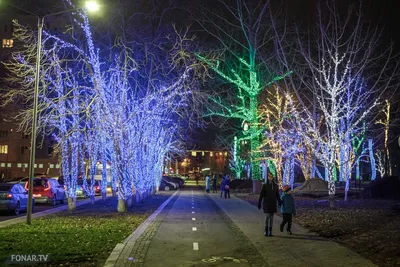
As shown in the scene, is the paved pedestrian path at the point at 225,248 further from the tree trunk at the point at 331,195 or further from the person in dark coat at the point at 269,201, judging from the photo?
the tree trunk at the point at 331,195

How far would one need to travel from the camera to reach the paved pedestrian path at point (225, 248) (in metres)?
9.72

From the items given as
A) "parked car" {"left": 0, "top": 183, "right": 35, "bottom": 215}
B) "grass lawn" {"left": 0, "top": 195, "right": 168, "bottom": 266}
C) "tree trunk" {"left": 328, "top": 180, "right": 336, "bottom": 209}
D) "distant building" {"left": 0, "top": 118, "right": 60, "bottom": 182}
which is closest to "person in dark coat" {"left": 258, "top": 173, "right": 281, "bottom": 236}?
"grass lawn" {"left": 0, "top": 195, "right": 168, "bottom": 266}

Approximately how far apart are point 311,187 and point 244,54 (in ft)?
37.2

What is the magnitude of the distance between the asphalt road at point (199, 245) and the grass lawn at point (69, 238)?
1075mm

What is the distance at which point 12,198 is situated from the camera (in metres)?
21.0

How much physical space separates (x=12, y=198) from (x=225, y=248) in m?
13.0

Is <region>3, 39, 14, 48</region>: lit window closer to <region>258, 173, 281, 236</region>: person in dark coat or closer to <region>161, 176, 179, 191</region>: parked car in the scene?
<region>161, 176, 179, 191</region>: parked car

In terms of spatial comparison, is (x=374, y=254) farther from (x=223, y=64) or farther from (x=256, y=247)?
(x=223, y=64)

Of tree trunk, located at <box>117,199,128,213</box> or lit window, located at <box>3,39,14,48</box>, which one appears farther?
lit window, located at <box>3,39,14,48</box>

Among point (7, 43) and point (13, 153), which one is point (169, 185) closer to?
point (13, 153)

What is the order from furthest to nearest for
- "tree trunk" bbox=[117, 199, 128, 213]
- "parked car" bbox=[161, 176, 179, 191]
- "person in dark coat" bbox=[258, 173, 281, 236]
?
"parked car" bbox=[161, 176, 179, 191] < "tree trunk" bbox=[117, 199, 128, 213] < "person in dark coat" bbox=[258, 173, 281, 236]

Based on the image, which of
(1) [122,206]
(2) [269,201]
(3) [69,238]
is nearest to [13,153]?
(1) [122,206]

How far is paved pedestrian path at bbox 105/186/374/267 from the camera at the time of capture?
9719 mm

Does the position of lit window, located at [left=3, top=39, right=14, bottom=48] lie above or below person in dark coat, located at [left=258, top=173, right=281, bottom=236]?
above
